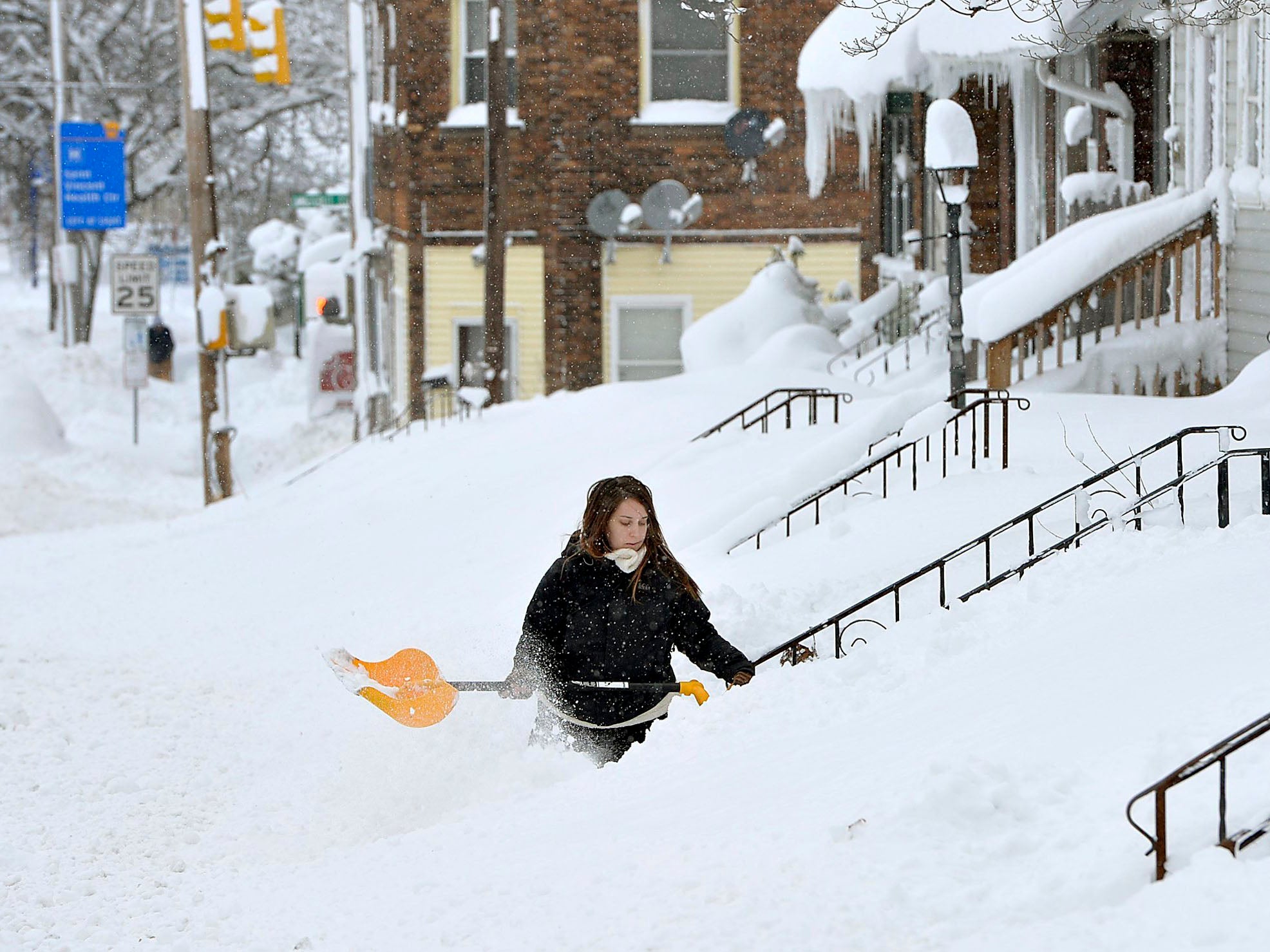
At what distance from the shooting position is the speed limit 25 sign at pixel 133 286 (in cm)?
2962

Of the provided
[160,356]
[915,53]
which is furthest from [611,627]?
[160,356]

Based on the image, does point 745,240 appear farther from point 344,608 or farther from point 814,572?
point 814,572

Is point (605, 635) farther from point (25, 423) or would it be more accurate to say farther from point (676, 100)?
point (25, 423)

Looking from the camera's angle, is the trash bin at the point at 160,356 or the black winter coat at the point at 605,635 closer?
the black winter coat at the point at 605,635

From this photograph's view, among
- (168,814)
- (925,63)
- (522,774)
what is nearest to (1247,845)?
(522,774)

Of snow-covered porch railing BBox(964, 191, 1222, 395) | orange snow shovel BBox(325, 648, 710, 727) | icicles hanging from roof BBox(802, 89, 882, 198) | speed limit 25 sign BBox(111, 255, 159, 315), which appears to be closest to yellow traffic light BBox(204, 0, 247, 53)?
speed limit 25 sign BBox(111, 255, 159, 315)

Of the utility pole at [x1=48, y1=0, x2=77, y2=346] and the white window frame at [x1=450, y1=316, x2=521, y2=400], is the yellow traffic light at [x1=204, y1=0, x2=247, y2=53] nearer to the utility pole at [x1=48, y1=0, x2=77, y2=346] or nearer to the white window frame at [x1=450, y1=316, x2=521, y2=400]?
the white window frame at [x1=450, y1=316, x2=521, y2=400]

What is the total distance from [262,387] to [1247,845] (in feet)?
133

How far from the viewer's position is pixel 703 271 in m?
25.3

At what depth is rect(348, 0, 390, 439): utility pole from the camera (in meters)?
29.5

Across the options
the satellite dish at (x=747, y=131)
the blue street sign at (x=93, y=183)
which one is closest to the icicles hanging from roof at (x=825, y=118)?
the satellite dish at (x=747, y=131)

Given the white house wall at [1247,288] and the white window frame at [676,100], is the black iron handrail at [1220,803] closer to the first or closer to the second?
the white house wall at [1247,288]

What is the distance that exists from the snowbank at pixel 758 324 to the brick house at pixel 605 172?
4.56 m

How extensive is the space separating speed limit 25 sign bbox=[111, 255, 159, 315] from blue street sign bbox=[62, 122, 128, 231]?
17.7 ft
